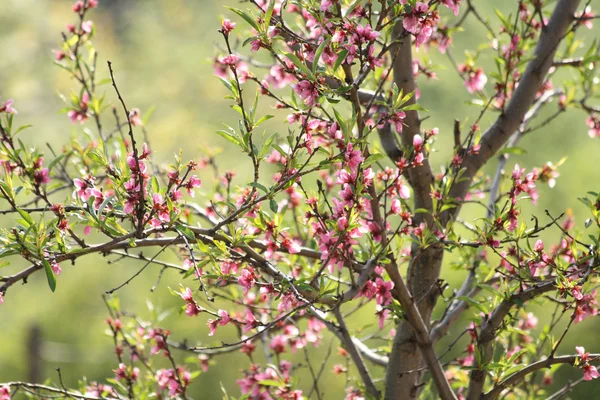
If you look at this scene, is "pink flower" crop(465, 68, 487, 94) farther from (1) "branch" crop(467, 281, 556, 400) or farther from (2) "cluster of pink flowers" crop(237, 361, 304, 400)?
(2) "cluster of pink flowers" crop(237, 361, 304, 400)

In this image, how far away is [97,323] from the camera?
5527 mm

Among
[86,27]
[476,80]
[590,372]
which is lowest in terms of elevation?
[590,372]

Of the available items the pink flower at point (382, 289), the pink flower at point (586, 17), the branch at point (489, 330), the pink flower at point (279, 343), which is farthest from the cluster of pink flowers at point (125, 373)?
the pink flower at point (586, 17)

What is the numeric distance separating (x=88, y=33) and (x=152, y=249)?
11.3 ft

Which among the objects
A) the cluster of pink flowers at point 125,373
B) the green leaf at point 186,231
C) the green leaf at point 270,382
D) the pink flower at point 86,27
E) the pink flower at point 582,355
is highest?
the pink flower at point 86,27

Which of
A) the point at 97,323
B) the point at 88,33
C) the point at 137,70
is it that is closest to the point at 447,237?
the point at 88,33

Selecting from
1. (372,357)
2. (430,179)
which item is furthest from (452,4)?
(372,357)

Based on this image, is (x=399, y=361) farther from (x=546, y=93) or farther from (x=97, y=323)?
(x=97, y=323)

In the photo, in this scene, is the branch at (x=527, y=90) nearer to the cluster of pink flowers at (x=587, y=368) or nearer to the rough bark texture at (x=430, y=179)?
the rough bark texture at (x=430, y=179)

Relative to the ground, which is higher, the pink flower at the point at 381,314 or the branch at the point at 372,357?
the branch at the point at 372,357

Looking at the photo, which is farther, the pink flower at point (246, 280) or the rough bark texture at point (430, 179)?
the rough bark texture at point (430, 179)

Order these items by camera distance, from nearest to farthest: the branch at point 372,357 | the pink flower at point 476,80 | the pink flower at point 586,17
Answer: the pink flower at point 586,17 < the branch at point 372,357 < the pink flower at point 476,80

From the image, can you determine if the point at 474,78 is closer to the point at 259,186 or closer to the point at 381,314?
the point at 381,314

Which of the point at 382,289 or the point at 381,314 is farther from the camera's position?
the point at 381,314
